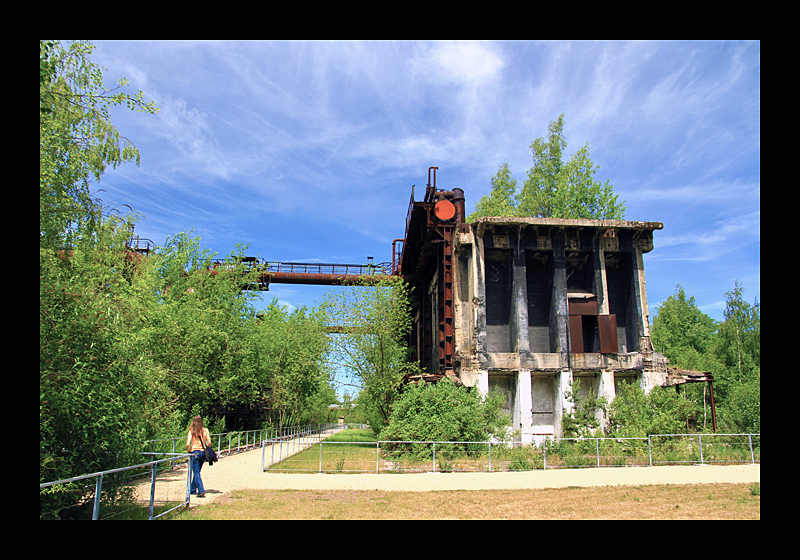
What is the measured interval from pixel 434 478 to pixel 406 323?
17931 mm

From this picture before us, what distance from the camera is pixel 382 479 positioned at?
47.8 feet

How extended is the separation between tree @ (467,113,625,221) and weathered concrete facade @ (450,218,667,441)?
9.24 meters

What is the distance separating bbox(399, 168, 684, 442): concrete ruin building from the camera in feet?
78.5

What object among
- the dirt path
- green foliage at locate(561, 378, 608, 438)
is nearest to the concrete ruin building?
green foliage at locate(561, 378, 608, 438)

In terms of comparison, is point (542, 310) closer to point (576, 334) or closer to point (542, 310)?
point (542, 310)

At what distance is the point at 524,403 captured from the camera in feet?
76.2

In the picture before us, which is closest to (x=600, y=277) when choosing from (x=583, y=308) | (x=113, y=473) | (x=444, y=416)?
(x=583, y=308)

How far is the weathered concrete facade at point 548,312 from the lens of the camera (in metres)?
23.9

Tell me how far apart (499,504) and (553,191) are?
104 ft

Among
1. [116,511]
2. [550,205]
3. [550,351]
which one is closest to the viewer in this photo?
[116,511]

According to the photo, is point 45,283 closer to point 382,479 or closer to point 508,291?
point 382,479

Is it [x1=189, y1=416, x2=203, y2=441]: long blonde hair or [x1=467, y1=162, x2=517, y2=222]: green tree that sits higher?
[x1=467, y1=162, x2=517, y2=222]: green tree

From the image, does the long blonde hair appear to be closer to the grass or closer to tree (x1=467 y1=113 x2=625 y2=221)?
the grass

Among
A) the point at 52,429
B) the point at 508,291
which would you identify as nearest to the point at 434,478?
the point at 52,429
